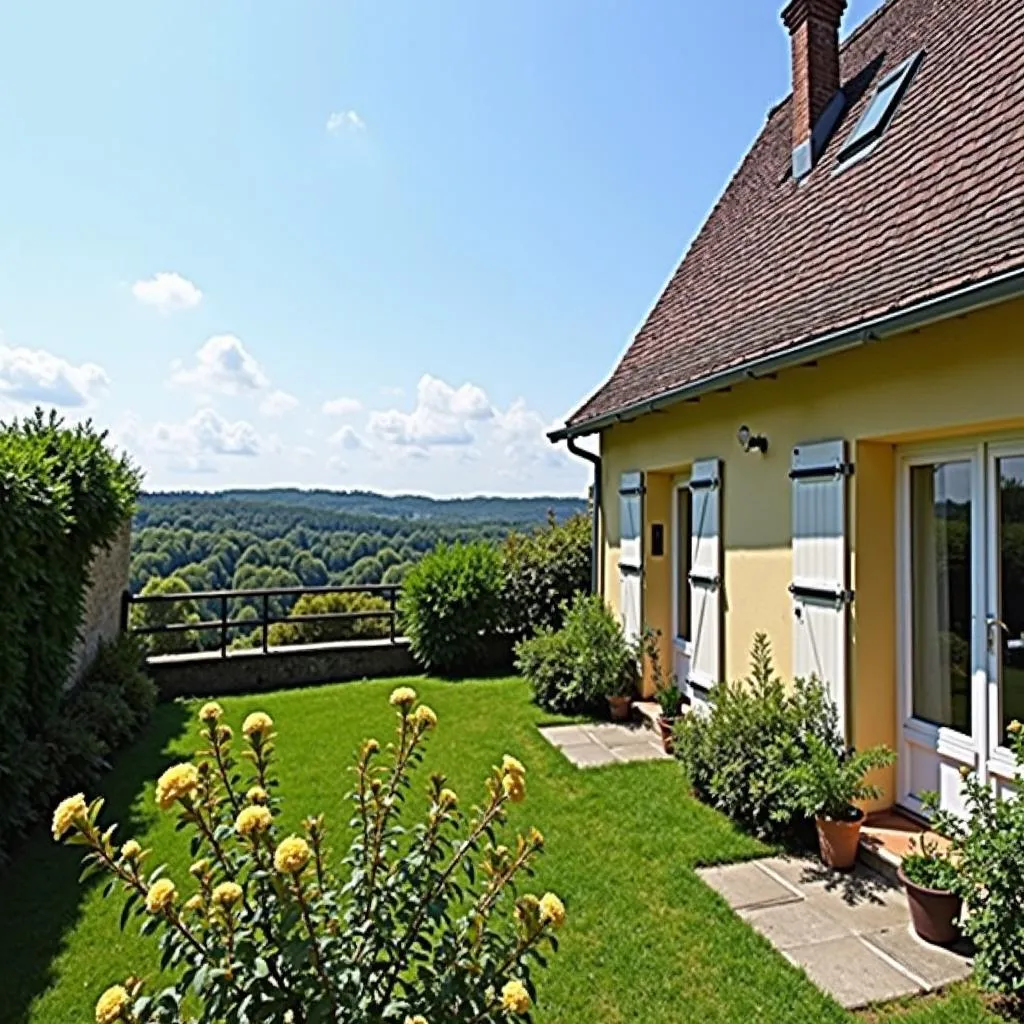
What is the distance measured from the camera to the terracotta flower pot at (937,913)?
10.2ft

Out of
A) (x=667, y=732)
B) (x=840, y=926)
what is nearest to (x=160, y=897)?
(x=840, y=926)

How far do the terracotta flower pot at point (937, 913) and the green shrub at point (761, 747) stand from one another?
0.87 meters

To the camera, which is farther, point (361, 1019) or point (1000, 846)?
point (1000, 846)

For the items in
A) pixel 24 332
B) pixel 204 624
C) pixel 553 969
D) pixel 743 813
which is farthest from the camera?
pixel 204 624

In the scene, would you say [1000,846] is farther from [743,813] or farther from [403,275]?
[403,275]

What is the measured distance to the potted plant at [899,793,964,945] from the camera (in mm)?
3096

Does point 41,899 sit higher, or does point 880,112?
point 880,112

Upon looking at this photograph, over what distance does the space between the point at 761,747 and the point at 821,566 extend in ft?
4.01

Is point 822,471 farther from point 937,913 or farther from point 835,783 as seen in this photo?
point 937,913

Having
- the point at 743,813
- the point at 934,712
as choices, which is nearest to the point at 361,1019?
the point at 743,813

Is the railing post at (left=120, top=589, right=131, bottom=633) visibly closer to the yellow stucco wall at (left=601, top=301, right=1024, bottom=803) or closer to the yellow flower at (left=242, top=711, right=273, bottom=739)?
the yellow stucco wall at (left=601, top=301, right=1024, bottom=803)

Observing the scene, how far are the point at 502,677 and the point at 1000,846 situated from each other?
6.80 m

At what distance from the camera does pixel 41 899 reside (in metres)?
3.86

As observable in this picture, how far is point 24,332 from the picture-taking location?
7.69 m
